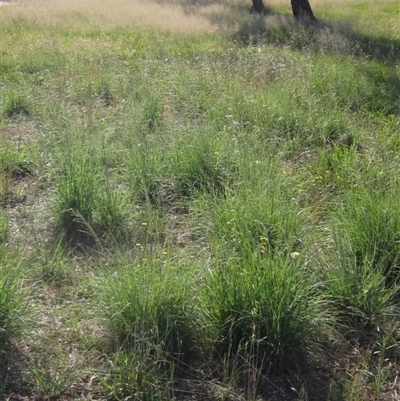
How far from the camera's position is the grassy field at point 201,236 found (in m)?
3.45

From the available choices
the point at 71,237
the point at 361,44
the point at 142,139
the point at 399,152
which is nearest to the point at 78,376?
the point at 71,237

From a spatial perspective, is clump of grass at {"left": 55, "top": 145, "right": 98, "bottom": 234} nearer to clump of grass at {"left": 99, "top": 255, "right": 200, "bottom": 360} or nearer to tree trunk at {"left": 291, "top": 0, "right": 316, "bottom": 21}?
clump of grass at {"left": 99, "top": 255, "right": 200, "bottom": 360}

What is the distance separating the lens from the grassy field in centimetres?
345

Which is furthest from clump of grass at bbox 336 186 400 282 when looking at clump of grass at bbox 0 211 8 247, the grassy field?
clump of grass at bbox 0 211 8 247

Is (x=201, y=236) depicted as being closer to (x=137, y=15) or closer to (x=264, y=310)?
(x=264, y=310)

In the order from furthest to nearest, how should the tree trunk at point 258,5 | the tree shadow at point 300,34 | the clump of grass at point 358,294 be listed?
the tree trunk at point 258,5
the tree shadow at point 300,34
the clump of grass at point 358,294

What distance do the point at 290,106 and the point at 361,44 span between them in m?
5.64

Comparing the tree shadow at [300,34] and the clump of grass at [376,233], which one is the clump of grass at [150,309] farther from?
the tree shadow at [300,34]

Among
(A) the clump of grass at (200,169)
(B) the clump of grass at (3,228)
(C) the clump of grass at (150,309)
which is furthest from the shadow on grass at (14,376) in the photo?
(A) the clump of grass at (200,169)

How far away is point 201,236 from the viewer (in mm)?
4734

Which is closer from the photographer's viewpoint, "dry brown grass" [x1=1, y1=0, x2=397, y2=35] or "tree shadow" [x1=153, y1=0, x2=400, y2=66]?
"tree shadow" [x1=153, y1=0, x2=400, y2=66]

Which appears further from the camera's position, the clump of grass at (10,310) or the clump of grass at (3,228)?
the clump of grass at (3,228)

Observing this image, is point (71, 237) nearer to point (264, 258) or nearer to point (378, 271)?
point (264, 258)

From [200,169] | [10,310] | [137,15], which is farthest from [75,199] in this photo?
[137,15]
